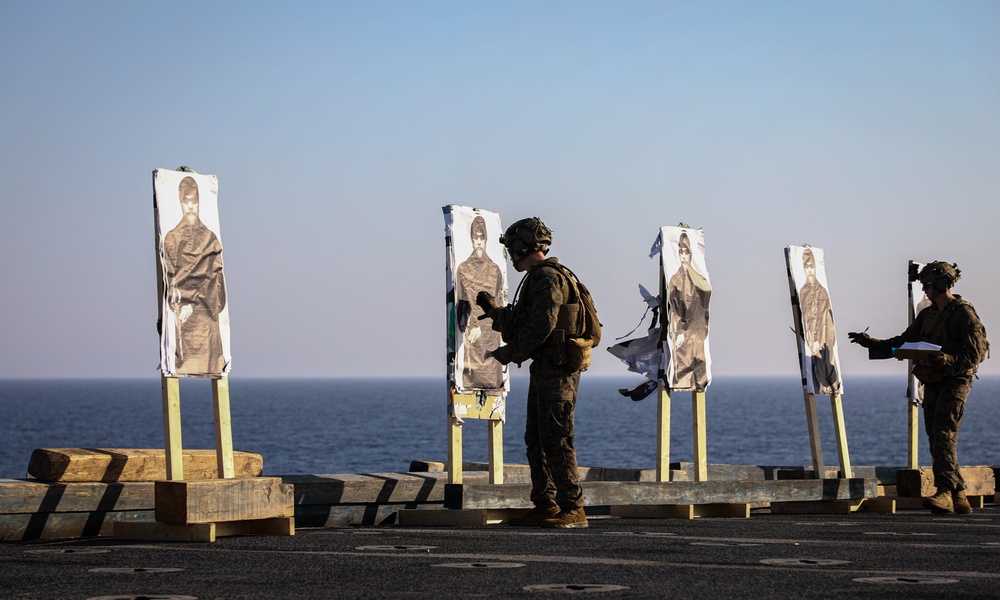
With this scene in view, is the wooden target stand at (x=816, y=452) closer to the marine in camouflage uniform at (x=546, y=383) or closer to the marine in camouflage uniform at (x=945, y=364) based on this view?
the marine in camouflage uniform at (x=945, y=364)

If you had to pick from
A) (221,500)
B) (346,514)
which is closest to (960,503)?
(346,514)

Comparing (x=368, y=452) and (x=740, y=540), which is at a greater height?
(x=740, y=540)

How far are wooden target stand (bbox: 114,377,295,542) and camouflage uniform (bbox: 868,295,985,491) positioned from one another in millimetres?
6030

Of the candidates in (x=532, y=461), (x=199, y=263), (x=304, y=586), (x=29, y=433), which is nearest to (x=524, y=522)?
(x=532, y=461)

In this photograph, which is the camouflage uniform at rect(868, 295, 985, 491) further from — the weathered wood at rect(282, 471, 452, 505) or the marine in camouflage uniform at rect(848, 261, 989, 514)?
the weathered wood at rect(282, 471, 452, 505)

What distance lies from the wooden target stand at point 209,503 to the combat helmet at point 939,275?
673cm

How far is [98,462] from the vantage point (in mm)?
10336

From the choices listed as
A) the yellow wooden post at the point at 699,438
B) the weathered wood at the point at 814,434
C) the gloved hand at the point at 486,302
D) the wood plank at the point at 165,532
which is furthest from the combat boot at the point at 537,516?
the weathered wood at the point at 814,434

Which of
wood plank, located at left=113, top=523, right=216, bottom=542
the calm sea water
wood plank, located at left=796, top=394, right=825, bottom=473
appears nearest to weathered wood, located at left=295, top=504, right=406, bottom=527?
wood plank, located at left=113, top=523, right=216, bottom=542

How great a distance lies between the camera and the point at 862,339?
13.1 m

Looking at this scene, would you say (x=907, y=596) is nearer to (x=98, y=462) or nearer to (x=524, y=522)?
(x=524, y=522)

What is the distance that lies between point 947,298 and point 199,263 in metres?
7.17

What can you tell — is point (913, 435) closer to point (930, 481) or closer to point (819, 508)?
point (930, 481)

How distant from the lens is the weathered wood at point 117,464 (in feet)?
33.0
